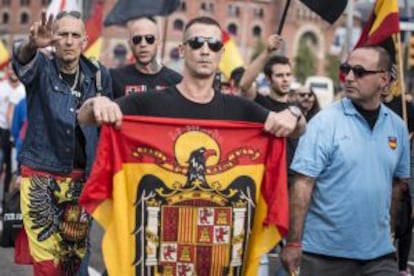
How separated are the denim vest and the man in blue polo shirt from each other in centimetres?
139

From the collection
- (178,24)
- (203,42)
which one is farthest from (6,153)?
(178,24)

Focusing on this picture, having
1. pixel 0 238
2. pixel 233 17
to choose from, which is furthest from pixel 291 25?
pixel 0 238

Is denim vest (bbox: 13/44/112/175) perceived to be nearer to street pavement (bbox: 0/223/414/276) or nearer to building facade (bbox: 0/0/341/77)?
street pavement (bbox: 0/223/414/276)

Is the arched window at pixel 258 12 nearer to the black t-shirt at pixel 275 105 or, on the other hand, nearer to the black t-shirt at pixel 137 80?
the black t-shirt at pixel 275 105

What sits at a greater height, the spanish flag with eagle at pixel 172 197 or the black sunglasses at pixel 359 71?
the black sunglasses at pixel 359 71

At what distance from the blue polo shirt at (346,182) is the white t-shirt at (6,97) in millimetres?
8518

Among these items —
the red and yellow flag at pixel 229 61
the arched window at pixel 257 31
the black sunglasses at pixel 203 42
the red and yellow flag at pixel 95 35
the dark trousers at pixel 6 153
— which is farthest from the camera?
the arched window at pixel 257 31

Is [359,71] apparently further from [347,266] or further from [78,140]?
[78,140]

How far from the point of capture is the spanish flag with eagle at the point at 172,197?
421 cm

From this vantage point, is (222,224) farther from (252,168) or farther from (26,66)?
(26,66)

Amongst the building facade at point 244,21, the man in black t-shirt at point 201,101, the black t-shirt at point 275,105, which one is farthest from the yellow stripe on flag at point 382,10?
the building facade at point 244,21

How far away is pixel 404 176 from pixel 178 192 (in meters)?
1.44

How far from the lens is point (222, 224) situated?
4266 millimetres

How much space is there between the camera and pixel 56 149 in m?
5.56
